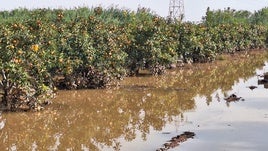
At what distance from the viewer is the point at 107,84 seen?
14617 millimetres

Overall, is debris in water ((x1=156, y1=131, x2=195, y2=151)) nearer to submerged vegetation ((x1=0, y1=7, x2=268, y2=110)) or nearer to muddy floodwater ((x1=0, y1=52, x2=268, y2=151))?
muddy floodwater ((x1=0, y1=52, x2=268, y2=151))

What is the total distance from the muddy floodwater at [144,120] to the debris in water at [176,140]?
7 cm

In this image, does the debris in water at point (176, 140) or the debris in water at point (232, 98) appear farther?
the debris in water at point (232, 98)

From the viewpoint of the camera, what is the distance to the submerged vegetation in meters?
10.8

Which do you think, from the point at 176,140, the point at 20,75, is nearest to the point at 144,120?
the point at 176,140

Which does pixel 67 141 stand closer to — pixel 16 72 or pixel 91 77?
pixel 16 72

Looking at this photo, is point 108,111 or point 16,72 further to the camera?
point 108,111

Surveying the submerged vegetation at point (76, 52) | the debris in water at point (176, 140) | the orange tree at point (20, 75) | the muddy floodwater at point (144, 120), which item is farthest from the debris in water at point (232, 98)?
the orange tree at point (20, 75)

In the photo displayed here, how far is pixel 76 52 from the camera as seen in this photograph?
14266 mm

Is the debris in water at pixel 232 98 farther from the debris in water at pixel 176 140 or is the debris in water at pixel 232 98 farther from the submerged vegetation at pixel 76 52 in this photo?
the debris in water at pixel 176 140

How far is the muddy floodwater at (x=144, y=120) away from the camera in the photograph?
324 inches

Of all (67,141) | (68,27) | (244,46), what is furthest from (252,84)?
(244,46)

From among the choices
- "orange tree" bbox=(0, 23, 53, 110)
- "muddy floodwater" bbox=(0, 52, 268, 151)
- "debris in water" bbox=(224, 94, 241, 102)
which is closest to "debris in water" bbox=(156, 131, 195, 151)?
"muddy floodwater" bbox=(0, 52, 268, 151)

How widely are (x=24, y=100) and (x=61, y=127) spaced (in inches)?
65.7
